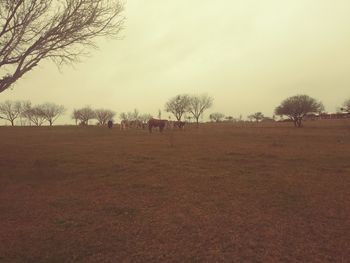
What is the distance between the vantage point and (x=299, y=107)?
5269cm

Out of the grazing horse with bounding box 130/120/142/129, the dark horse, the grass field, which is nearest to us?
the grass field

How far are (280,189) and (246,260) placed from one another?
12.8 ft

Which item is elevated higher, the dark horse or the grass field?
the dark horse

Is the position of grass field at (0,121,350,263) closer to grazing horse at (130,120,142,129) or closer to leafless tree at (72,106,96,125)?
grazing horse at (130,120,142,129)

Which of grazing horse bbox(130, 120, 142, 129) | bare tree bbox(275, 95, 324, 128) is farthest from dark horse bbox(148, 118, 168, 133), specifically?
bare tree bbox(275, 95, 324, 128)

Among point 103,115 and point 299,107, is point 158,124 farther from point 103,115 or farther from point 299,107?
point 103,115

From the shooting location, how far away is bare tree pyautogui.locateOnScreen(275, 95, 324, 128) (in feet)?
172

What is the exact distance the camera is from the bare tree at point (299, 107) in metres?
52.4

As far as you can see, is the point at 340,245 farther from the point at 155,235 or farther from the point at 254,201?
the point at 155,235

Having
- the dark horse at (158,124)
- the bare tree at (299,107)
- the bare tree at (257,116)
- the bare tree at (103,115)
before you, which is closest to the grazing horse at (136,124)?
the dark horse at (158,124)

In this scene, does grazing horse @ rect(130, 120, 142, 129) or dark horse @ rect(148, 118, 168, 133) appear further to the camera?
grazing horse @ rect(130, 120, 142, 129)

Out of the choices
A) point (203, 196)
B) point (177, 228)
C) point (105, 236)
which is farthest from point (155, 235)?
point (203, 196)

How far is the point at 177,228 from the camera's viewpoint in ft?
16.8

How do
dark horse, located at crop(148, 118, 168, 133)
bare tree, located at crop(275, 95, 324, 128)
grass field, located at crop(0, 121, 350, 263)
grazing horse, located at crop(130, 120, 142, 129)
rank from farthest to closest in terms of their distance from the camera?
bare tree, located at crop(275, 95, 324, 128), grazing horse, located at crop(130, 120, 142, 129), dark horse, located at crop(148, 118, 168, 133), grass field, located at crop(0, 121, 350, 263)
